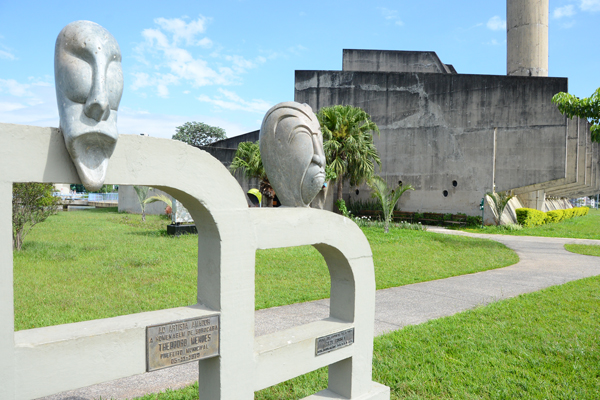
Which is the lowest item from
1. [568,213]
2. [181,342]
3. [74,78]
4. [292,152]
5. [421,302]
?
[421,302]

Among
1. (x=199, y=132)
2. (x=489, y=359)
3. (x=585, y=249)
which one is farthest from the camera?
(x=199, y=132)

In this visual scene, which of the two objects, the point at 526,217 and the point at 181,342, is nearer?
the point at 181,342

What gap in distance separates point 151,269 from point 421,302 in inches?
196

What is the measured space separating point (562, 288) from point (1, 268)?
831 cm

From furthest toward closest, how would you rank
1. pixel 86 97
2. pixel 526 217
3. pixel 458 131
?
pixel 458 131
pixel 526 217
pixel 86 97

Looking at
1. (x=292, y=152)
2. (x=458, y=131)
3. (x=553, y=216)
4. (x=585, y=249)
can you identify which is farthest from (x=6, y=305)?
(x=553, y=216)

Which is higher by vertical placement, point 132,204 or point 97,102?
point 97,102

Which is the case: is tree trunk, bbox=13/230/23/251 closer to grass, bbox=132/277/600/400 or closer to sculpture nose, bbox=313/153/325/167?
grass, bbox=132/277/600/400

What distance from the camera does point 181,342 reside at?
241 centimetres

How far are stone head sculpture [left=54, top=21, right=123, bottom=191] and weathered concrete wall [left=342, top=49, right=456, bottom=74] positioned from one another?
2819 cm

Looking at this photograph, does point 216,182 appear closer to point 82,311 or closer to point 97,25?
point 97,25

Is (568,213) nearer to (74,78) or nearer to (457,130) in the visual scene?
(457,130)

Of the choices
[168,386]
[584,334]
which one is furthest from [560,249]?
[168,386]

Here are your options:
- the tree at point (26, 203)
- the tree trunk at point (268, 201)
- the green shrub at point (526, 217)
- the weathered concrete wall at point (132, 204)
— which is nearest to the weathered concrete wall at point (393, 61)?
the green shrub at point (526, 217)
